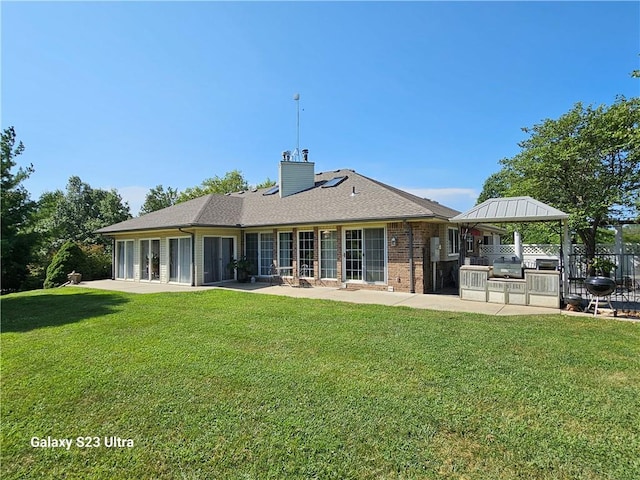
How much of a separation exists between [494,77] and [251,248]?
12.2 meters

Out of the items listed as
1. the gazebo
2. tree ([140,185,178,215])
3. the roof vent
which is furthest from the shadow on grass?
tree ([140,185,178,215])

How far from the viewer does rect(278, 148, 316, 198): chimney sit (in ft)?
56.5

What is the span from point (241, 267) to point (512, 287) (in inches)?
413

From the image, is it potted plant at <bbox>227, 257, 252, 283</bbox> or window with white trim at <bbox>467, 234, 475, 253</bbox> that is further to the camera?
window with white trim at <bbox>467, 234, 475, 253</bbox>

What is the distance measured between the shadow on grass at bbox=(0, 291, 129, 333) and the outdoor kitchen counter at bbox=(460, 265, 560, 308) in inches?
393

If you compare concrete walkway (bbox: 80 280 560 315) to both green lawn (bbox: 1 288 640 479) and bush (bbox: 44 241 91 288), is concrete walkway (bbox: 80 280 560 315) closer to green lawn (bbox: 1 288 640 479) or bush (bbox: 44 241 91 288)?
green lawn (bbox: 1 288 640 479)

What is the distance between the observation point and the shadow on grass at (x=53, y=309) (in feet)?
24.9

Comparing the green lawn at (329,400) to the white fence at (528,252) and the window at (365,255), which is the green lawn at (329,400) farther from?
the white fence at (528,252)

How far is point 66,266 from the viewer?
677 inches

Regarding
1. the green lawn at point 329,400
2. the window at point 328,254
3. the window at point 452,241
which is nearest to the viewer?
the green lawn at point 329,400

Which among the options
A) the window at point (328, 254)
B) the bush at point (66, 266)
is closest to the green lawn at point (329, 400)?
the window at point (328, 254)

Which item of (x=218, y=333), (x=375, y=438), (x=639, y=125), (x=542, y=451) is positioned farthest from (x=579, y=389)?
(x=639, y=125)

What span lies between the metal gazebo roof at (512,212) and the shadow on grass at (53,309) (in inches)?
417

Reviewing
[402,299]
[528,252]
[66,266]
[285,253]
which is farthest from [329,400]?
[66,266]
